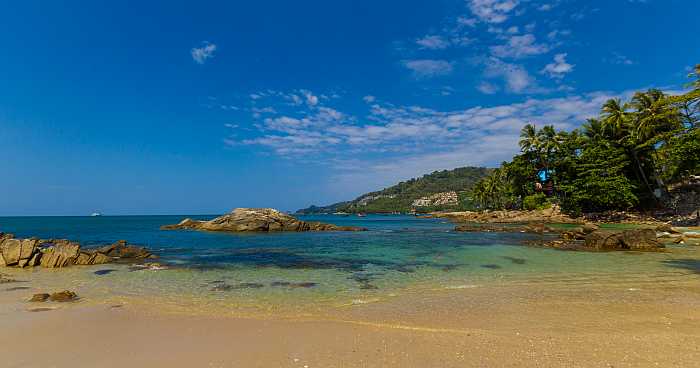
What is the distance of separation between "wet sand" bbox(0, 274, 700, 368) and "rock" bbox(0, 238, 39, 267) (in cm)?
1206

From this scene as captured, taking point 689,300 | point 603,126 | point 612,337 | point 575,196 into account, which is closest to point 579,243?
point 689,300

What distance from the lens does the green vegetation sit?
45.3m

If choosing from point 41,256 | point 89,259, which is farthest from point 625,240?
point 41,256

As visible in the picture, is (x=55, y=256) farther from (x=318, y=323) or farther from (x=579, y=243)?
(x=579, y=243)

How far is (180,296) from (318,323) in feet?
20.4

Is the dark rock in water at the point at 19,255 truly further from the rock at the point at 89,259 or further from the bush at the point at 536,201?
the bush at the point at 536,201

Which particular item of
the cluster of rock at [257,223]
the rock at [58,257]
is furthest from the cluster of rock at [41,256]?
the cluster of rock at [257,223]

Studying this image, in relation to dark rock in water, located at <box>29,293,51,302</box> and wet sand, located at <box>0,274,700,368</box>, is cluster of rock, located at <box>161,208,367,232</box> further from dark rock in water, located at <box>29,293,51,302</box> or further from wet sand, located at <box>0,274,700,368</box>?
wet sand, located at <box>0,274,700,368</box>

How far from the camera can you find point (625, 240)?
24188mm

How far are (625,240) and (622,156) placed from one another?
125ft

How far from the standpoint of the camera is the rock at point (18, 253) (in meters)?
19.8

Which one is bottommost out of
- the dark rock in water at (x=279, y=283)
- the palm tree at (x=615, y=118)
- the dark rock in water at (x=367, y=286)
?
the dark rock in water at (x=367, y=286)

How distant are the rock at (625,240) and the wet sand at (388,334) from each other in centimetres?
1572

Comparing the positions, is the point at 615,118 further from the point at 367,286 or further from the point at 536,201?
the point at 367,286
